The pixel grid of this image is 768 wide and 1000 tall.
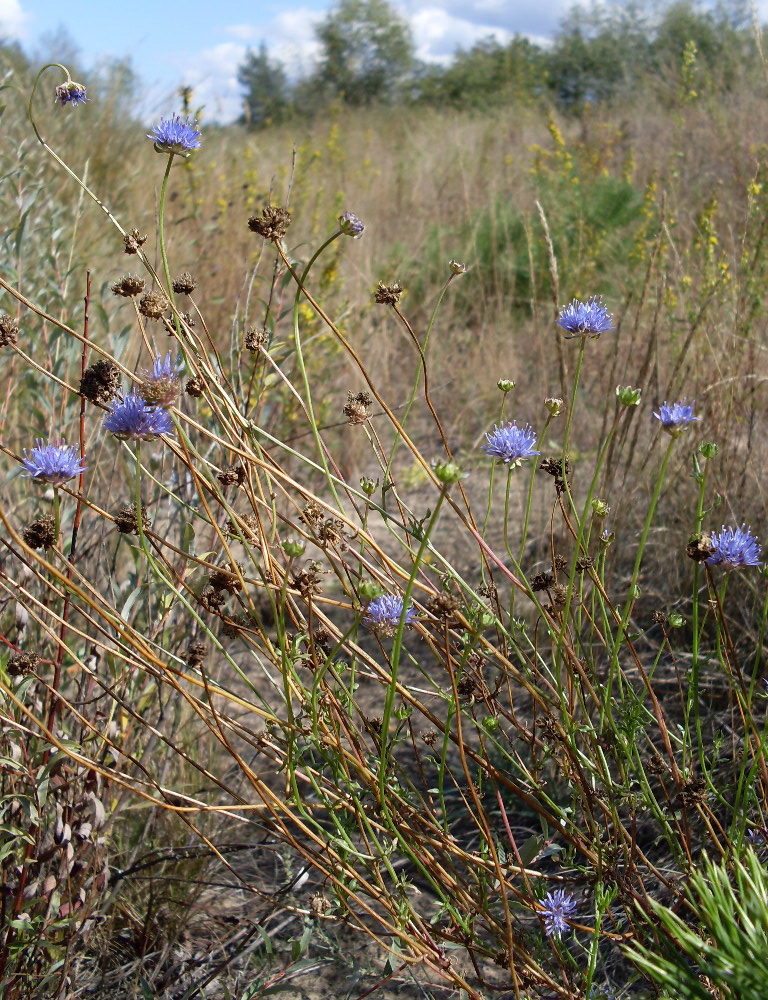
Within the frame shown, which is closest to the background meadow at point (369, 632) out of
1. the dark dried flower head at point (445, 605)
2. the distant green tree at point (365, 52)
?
the dark dried flower head at point (445, 605)

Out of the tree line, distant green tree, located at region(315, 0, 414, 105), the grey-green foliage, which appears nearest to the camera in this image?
the grey-green foliage

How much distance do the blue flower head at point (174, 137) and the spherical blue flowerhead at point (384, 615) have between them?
655mm

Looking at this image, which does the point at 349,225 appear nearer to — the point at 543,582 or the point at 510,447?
the point at 510,447

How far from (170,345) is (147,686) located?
5.04 feet

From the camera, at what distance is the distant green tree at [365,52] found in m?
22.7

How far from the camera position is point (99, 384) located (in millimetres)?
1105

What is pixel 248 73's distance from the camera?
27.7 meters

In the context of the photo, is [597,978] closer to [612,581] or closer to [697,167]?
[612,581]

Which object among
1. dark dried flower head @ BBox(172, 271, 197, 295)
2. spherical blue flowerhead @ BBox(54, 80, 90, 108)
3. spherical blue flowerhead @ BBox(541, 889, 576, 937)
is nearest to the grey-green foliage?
spherical blue flowerhead @ BBox(541, 889, 576, 937)

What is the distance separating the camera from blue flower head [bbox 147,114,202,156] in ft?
3.81

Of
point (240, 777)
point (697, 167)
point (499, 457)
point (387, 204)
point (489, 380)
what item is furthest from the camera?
point (387, 204)

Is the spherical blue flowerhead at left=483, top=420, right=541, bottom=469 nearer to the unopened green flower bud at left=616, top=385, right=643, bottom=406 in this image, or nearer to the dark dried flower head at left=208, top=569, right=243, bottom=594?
the unopened green flower bud at left=616, top=385, right=643, bottom=406

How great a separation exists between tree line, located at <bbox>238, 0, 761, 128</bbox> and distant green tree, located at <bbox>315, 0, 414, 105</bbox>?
3 centimetres

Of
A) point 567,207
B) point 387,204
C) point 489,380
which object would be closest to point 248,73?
point 387,204
